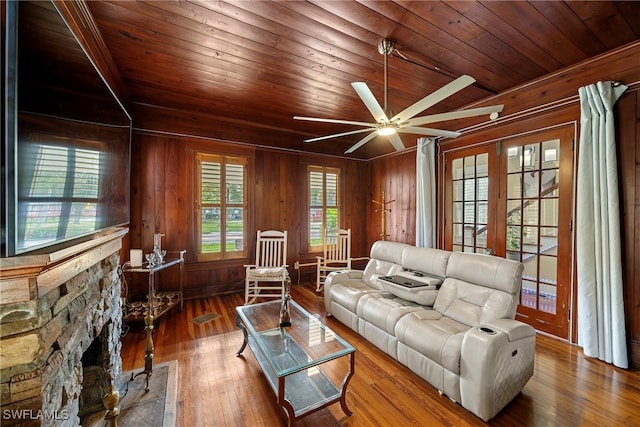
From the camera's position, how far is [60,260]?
101cm

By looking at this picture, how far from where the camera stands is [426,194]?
3.99 metres

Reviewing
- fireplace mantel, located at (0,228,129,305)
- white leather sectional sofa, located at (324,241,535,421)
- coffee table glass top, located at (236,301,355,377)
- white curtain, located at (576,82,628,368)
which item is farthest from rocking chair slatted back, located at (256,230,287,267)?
white curtain, located at (576,82,628,368)

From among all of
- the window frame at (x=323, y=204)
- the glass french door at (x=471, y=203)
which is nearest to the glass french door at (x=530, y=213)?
the glass french door at (x=471, y=203)

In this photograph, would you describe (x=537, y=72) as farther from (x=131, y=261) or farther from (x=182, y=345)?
(x=131, y=261)

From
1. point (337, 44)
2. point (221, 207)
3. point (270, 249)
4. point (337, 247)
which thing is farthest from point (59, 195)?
point (337, 247)

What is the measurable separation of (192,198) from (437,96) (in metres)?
3.51

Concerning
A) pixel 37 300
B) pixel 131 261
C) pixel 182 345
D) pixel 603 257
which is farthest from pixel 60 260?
pixel 603 257

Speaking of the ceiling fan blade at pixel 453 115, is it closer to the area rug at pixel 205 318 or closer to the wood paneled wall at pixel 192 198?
the wood paneled wall at pixel 192 198

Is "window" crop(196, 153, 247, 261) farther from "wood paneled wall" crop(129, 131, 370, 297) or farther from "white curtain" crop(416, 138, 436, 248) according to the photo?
"white curtain" crop(416, 138, 436, 248)

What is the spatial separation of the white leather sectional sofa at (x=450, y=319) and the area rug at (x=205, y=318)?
1.46m

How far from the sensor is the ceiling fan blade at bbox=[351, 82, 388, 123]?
5.96 ft

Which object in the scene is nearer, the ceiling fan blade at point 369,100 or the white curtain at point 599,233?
the ceiling fan blade at point 369,100

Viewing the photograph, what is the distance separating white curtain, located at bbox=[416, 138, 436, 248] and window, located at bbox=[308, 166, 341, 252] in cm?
167

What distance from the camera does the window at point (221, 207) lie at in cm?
399
